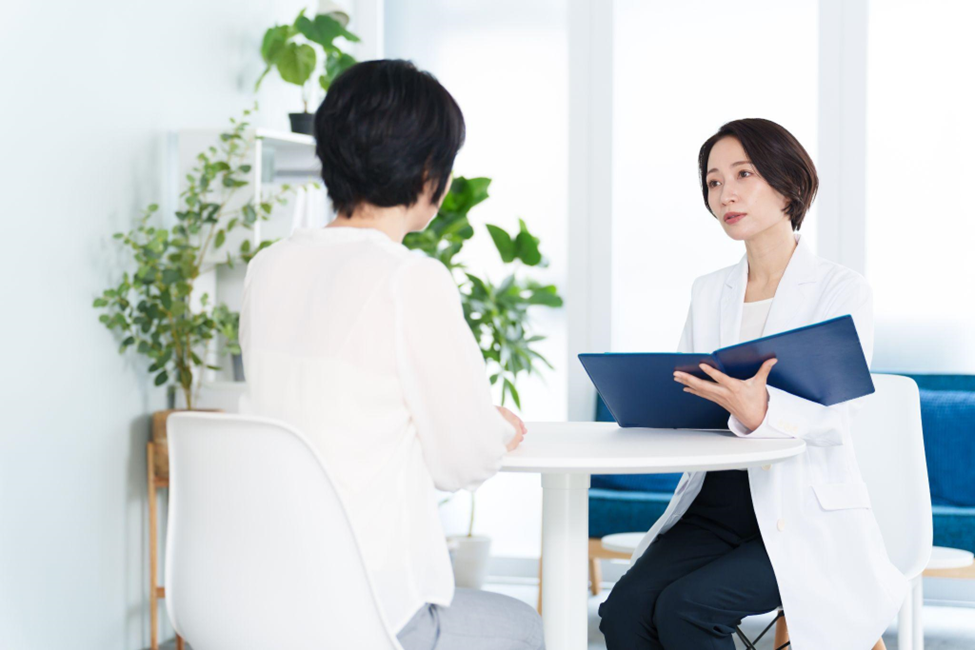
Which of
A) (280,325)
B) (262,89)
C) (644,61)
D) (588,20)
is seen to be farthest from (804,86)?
(280,325)

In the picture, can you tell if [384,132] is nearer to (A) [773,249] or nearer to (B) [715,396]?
(B) [715,396]

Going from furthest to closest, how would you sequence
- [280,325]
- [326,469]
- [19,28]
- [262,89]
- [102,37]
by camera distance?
[262,89], [102,37], [19,28], [280,325], [326,469]

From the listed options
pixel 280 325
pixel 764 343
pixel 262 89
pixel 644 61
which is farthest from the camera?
pixel 644 61

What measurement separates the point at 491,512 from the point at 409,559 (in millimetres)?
3052

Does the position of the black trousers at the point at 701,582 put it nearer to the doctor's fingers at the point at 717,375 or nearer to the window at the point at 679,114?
the doctor's fingers at the point at 717,375

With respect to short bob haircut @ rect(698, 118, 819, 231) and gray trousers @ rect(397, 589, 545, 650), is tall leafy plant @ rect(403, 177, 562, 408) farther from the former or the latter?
gray trousers @ rect(397, 589, 545, 650)

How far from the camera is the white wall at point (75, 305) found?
2.48m

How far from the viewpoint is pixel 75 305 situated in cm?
271

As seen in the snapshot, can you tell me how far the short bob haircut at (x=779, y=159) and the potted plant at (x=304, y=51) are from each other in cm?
178

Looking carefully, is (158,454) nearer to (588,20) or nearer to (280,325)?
(280,325)

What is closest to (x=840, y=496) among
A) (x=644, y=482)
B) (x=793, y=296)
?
(x=793, y=296)

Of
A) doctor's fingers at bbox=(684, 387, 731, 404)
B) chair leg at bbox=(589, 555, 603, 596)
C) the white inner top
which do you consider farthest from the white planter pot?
doctor's fingers at bbox=(684, 387, 731, 404)

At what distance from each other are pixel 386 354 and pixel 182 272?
6.31 ft

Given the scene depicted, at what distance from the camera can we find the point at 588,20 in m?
4.09
